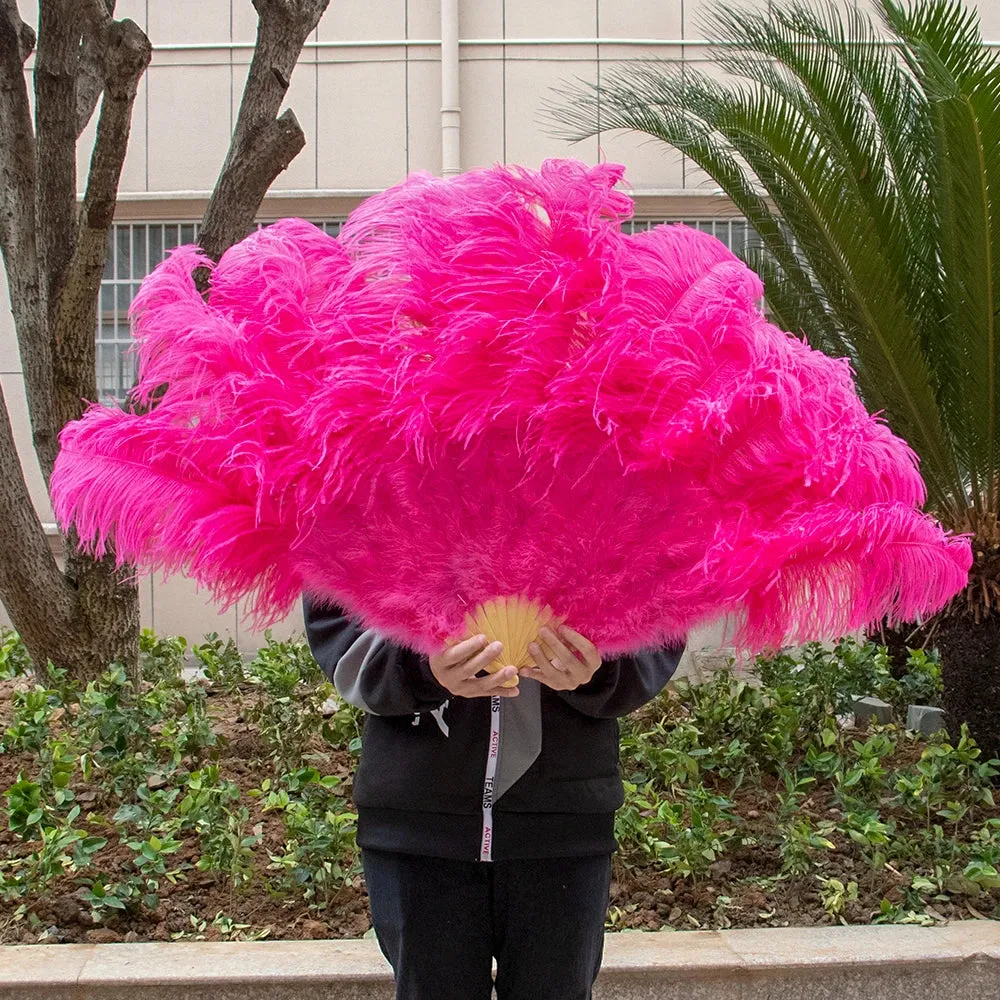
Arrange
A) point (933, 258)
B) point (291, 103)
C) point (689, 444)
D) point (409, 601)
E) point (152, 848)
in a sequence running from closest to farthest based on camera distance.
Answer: point (689, 444) → point (409, 601) → point (152, 848) → point (933, 258) → point (291, 103)

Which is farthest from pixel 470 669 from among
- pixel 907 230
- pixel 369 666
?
pixel 907 230

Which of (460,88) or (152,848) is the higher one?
(460,88)

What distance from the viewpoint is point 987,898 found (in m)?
3.37

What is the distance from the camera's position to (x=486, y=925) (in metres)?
1.96

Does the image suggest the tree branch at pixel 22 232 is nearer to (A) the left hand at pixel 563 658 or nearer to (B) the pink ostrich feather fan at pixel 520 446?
(B) the pink ostrich feather fan at pixel 520 446

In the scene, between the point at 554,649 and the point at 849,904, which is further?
the point at 849,904

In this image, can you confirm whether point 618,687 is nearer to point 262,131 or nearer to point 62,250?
point 262,131

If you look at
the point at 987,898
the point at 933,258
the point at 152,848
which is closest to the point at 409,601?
the point at 152,848

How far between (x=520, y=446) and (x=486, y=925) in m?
0.87

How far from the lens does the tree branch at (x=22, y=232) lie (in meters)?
4.65

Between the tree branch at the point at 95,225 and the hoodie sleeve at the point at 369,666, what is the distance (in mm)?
2457

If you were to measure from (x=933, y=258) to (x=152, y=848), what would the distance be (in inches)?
137

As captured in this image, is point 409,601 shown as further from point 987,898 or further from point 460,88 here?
point 460,88

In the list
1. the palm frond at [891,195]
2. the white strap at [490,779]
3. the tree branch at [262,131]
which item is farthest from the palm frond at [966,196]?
the white strap at [490,779]
